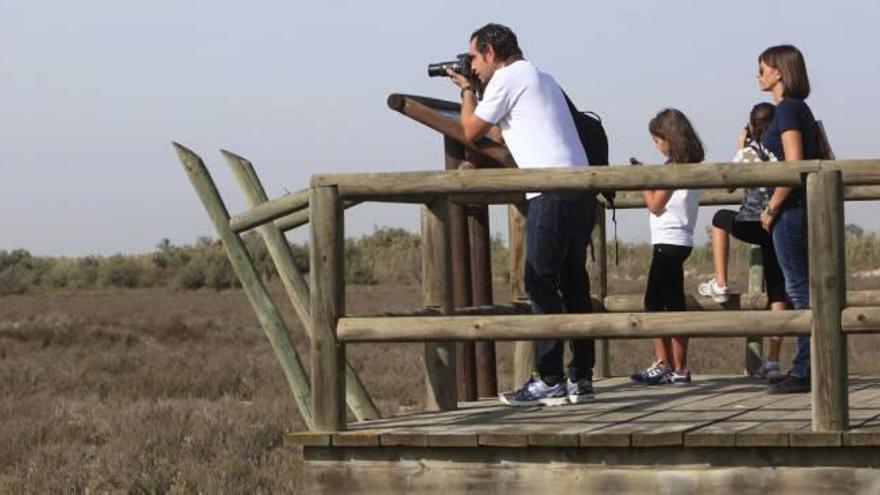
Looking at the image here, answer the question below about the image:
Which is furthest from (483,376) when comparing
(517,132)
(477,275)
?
(517,132)

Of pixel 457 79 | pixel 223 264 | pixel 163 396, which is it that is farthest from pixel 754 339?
pixel 223 264

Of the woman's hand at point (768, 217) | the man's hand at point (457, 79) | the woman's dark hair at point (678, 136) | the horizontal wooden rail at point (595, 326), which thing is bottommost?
the horizontal wooden rail at point (595, 326)

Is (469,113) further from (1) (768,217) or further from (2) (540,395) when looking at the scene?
(1) (768,217)

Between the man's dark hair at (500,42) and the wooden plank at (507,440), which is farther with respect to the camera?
the man's dark hair at (500,42)

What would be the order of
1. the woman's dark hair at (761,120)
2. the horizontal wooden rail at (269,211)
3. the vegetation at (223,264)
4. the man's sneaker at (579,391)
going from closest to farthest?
the horizontal wooden rail at (269,211), the man's sneaker at (579,391), the woman's dark hair at (761,120), the vegetation at (223,264)

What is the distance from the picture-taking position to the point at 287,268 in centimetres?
811

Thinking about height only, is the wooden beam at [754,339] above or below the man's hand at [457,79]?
below

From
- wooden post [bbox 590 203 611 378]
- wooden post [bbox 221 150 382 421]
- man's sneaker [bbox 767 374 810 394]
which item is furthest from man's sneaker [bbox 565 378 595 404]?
wooden post [bbox 590 203 611 378]

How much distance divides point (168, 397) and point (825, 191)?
41.3 feet

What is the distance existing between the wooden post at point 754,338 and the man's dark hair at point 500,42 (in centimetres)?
349

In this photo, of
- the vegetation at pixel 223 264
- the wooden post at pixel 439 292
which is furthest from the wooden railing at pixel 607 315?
the vegetation at pixel 223 264

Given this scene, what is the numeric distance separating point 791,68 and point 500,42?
4.16 feet

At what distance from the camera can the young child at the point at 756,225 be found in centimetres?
806

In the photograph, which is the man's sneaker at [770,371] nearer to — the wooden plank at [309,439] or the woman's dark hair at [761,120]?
the woman's dark hair at [761,120]
